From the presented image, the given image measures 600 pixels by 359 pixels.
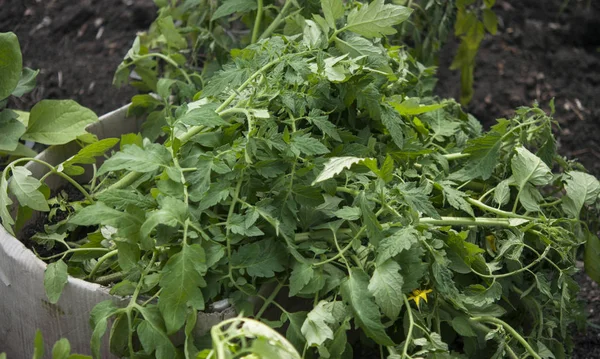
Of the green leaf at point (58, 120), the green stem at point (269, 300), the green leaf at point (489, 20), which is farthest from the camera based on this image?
the green leaf at point (489, 20)

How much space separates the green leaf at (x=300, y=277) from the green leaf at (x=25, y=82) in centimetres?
85

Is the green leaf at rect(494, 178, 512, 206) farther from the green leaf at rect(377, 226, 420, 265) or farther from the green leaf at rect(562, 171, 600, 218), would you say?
the green leaf at rect(377, 226, 420, 265)

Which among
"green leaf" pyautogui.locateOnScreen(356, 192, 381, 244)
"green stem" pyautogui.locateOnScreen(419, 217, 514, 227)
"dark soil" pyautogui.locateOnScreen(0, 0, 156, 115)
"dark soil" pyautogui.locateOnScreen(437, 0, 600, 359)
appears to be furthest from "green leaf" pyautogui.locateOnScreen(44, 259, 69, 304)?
"dark soil" pyautogui.locateOnScreen(437, 0, 600, 359)

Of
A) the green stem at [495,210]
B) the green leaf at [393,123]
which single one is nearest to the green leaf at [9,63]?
the green leaf at [393,123]

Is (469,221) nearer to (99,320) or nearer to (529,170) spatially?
(529,170)

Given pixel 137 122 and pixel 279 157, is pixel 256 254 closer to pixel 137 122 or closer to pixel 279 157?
pixel 279 157

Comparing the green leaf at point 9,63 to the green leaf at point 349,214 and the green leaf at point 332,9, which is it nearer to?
the green leaf at point 332,9

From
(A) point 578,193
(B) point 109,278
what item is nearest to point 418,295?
(A) point 578,193

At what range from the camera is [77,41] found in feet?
9.59

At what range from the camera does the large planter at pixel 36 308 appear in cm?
141

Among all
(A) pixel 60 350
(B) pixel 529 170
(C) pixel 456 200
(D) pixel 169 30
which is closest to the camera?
(A) pixel 60 350

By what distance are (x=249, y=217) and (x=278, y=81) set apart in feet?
1.00

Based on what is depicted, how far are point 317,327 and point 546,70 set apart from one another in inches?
82.3

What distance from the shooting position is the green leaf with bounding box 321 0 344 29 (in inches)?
61.8
